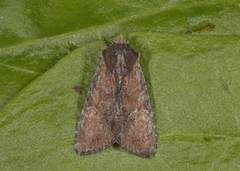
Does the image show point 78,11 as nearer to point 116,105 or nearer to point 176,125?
point 116,105

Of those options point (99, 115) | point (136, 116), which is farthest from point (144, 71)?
point (99, 115)

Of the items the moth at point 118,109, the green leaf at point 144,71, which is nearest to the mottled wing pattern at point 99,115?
the moth at point 118,109

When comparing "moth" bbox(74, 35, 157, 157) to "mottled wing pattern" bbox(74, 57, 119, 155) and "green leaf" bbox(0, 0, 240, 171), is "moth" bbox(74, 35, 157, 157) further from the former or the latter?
"green leaf" bbox(0, 0, 240, 171)

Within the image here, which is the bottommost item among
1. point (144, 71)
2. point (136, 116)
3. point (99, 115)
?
point (136, 116)

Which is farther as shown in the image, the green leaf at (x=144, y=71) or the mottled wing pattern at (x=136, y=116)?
the mottled wing pattern at (x=136, y=116)

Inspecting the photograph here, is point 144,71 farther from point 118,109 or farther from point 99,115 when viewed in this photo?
point 99,115

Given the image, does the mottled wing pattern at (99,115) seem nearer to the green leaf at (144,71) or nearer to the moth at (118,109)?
the moth at (118,109)

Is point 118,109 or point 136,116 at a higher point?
point 118,109
